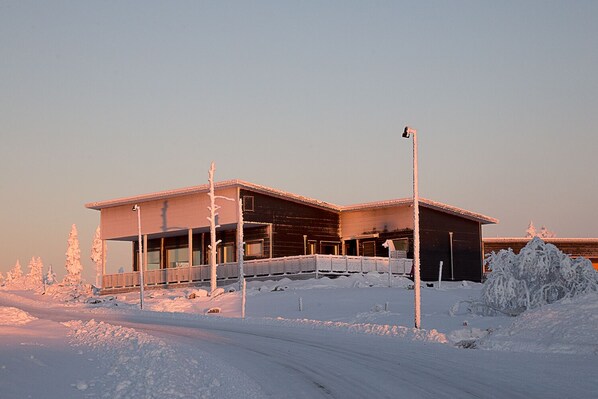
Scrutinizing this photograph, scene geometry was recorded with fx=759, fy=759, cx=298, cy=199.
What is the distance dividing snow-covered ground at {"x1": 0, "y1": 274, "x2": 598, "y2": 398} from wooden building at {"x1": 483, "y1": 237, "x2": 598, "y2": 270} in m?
36.3

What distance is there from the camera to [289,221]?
2194 inches

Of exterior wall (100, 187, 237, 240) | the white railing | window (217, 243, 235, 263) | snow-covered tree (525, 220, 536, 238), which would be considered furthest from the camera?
snow-covered tree (525, 220, 536, 238)

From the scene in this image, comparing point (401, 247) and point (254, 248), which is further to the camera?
point (254, 248)

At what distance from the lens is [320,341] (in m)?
21.1

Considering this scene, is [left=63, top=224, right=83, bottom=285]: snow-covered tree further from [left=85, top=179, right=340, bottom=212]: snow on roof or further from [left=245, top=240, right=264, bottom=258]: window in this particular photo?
[left=245, top=240, right=264, bottom=258]: window

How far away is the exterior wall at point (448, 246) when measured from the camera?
185 feet

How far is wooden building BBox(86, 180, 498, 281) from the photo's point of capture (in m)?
54.1

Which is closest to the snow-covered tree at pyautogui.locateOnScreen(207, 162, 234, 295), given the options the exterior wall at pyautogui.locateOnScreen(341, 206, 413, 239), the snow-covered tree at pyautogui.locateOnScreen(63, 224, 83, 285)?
the exterior wall at pyautogui.locateOnScreen(341, 206, 413, 239)

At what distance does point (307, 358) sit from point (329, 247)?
42401 millimetres

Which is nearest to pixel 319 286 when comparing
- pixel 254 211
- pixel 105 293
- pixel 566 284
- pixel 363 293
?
pixel 363 293

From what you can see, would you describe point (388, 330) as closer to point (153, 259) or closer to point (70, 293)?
point (153, 259)

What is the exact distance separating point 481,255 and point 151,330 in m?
41.0

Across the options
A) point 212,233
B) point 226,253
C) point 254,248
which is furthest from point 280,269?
point 226,253

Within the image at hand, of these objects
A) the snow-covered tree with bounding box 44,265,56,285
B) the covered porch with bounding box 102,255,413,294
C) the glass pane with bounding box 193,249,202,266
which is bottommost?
the snow-covered tree with bounding box 44,265,56,285
